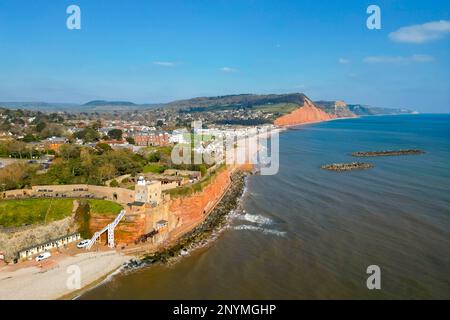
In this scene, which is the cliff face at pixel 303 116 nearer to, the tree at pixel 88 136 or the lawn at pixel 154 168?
the tree at pixel 88 136

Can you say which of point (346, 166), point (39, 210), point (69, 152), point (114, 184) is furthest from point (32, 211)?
point (346, 166)

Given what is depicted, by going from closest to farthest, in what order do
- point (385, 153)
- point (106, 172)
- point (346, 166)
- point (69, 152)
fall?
point (106, 172) < point (69, 152) < point (346, 166) < point (385, 153)

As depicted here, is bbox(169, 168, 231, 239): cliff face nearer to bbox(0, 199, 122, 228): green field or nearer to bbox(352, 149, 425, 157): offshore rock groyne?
bbox(0, 199, 122, 228): green field

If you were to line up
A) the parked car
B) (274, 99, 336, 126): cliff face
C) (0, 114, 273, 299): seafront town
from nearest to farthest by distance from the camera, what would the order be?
(0, 114, 273, 299): seafront town → the parked car → (274, 99, 336, 126): cliff face

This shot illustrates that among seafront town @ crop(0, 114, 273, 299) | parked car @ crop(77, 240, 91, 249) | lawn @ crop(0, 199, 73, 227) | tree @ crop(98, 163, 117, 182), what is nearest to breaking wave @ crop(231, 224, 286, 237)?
seafront town @ crop(0, 114, 273, 299)

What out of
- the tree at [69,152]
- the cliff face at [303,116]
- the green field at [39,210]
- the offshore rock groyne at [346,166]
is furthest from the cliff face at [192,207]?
the cliff face at [303,116]

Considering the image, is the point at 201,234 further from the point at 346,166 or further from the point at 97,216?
the point at 346,166
